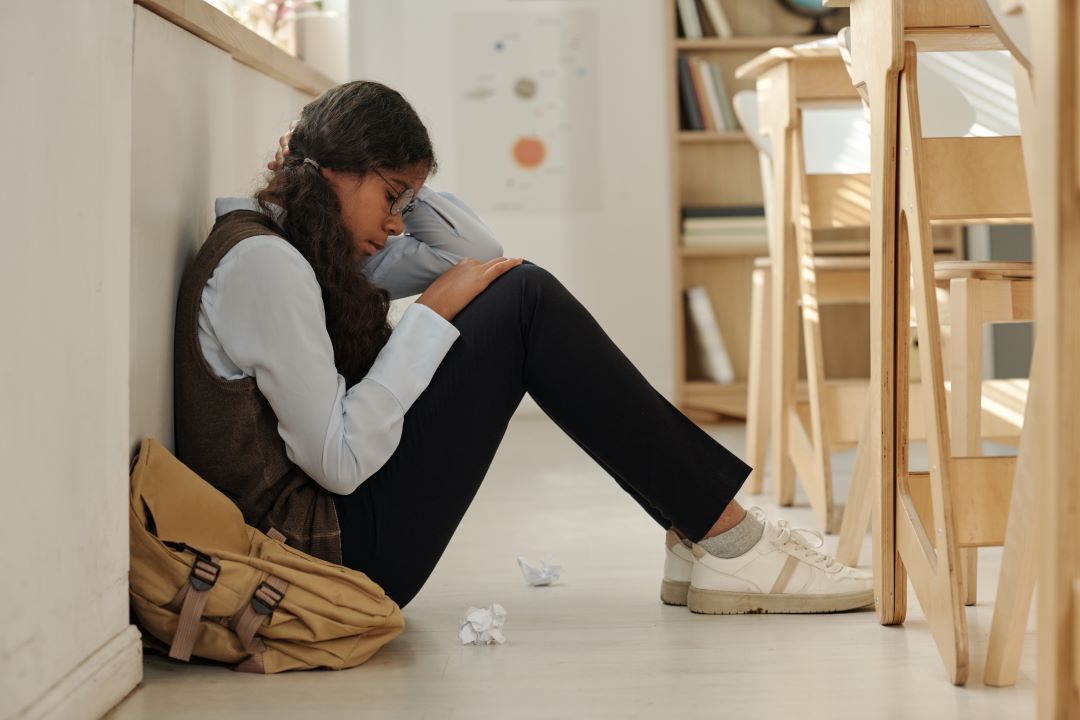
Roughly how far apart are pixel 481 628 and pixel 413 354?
0.38 m

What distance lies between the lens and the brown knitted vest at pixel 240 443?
1491 millimetres

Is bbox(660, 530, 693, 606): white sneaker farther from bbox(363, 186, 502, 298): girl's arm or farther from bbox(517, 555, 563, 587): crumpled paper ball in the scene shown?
bbox(363, 186, 502, 298): girl's arm

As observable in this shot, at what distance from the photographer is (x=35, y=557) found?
3.76 ft

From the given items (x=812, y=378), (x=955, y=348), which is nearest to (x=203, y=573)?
(x=955, y=348)

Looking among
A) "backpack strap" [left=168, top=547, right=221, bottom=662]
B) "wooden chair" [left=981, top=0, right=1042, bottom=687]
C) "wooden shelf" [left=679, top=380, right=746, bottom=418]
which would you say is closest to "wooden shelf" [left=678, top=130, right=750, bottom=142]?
"wooden shelf" [left=679, top=380, right=746, bottom=418]

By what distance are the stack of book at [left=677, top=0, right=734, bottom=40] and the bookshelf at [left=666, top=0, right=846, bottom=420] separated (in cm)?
3

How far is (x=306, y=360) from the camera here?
4.70 feet

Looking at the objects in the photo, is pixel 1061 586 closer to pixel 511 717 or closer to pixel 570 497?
pixel 511 717

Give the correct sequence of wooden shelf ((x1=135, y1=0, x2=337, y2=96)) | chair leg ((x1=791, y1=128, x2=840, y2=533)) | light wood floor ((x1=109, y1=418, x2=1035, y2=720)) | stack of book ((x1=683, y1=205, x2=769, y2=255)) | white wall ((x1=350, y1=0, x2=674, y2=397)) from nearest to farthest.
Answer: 1. light wood floor ((x1=109, y1=418, x2=1035, y2=720))
2. wooden shelf ((x1=135, y1=0, x2=337, y2=96))
3. chair leg ((x1=791, y1=128, x2=840, y2=533))
4. stack of book ((x1=683, y1=205, x2=769, y2=255))
5. white wall ((x1=350, y1=0, x2=674, y2=397))

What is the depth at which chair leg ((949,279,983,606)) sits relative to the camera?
1753mm

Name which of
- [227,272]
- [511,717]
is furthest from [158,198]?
[511,717]

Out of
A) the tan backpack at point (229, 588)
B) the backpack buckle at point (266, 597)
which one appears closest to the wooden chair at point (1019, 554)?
the tan backpack at point (229, 588)

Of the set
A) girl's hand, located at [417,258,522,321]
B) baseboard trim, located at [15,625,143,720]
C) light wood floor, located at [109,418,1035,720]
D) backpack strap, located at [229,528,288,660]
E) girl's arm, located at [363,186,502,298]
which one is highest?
girl's arm, located at [363,186,502,298]

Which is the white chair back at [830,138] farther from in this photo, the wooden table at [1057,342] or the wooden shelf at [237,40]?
the wooden table at [1057,342]
